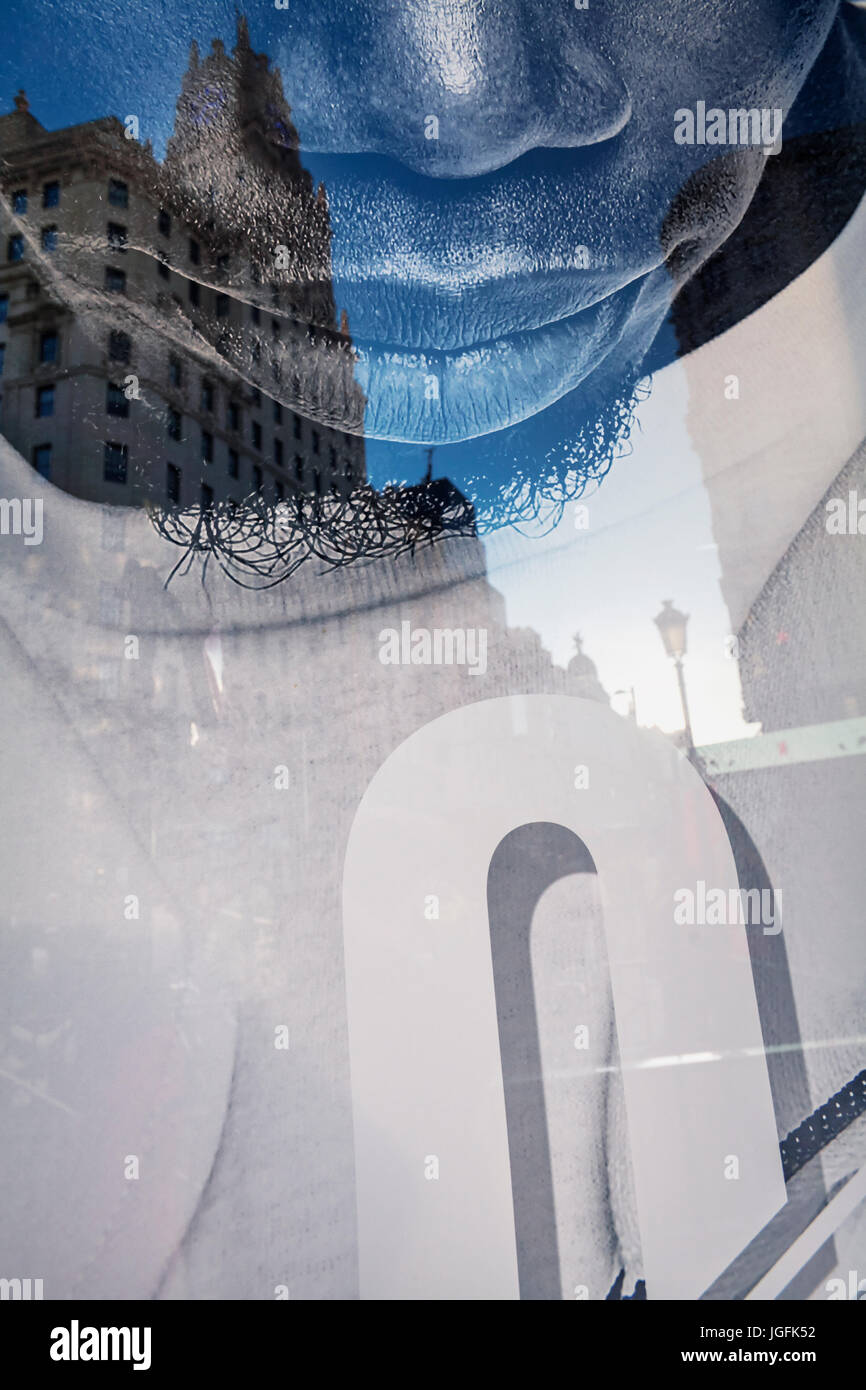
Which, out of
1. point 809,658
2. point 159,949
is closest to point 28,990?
point 159,949

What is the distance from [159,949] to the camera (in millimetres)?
2787

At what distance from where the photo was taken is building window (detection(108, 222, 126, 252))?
301cm

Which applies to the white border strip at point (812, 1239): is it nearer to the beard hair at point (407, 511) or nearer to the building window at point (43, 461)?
the beard hair at point (407, 511)

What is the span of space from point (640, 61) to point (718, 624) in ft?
5.88

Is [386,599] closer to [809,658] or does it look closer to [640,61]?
[809,658]

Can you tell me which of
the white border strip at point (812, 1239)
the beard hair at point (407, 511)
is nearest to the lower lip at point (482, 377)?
the beard hair at point (407, 511)

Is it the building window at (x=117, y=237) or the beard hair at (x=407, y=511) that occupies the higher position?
the building window at (x=117, y=237)

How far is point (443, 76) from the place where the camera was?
2.82 meters

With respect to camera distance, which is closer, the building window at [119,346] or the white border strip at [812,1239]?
the white border strip at [812,1239]

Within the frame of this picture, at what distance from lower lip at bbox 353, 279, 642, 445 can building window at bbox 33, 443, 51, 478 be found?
3.39 feet

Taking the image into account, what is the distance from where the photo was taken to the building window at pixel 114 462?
9.73ft

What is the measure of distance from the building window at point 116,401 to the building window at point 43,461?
24 centimetres

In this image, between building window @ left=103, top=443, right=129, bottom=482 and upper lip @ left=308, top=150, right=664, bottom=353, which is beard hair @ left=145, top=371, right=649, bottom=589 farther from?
upper lip @ left=308, top=150, right=664, bottom=353
